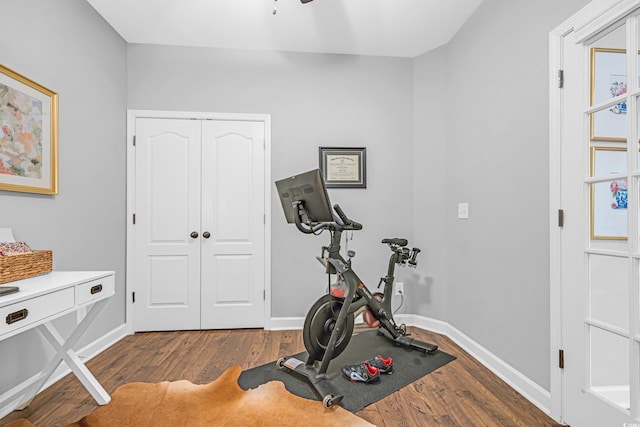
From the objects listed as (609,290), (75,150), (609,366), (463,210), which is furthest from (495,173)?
(75,150)

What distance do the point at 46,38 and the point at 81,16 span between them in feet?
1.60

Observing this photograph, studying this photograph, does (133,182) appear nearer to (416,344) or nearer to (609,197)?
(416,344)

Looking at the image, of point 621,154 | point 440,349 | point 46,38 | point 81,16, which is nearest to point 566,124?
point 621,154

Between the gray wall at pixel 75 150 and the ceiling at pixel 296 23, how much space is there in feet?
1.16

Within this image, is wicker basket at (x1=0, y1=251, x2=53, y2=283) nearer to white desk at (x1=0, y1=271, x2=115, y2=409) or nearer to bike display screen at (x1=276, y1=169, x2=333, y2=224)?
white desk at (x1=0, y1=271, x2=115, y2=409)

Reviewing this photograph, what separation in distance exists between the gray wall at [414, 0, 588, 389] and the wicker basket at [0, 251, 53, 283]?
2.72m

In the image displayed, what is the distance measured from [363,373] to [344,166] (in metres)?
1.88

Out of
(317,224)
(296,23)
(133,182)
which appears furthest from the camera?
(133,182)

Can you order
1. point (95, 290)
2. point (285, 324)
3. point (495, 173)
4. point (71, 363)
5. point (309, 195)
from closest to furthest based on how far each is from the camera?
1. point (95, 290)
2. point (71, 363)
3. point (309, 195)
4. point (495, 173)
5. point (285, 324)

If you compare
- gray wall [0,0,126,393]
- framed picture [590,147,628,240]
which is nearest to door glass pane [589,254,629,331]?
framed picture [590,147,628,240]

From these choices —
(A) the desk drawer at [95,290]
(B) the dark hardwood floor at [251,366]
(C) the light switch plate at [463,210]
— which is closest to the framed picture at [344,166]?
(C) the light switch plate at [463,210]

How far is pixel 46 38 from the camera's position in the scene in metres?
2.08

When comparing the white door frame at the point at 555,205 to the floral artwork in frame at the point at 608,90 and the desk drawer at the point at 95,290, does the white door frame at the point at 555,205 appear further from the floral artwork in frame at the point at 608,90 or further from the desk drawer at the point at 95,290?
the desk drawer at the point at 95,290

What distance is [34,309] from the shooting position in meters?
1.35
